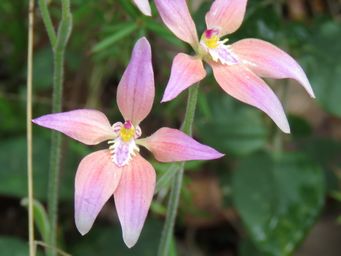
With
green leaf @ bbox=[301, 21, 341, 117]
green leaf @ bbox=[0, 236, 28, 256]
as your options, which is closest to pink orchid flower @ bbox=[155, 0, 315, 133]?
green leaf @ bbox=[301, 21, 341, 117]

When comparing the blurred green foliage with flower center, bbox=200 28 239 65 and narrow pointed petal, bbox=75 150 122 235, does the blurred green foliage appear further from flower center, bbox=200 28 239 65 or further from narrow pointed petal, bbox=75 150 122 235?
Answer: narrow pointed petal, bbox=75 150 122 235

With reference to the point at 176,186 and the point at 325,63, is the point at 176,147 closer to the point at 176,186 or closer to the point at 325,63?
the point at 176,186

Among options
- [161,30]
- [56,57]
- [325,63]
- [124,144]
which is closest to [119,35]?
[161,30]

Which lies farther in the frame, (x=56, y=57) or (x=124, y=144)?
(x=56, y=57)

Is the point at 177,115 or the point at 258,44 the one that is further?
the point at 177,115

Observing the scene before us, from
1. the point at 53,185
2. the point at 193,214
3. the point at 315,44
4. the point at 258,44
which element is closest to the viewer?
the point at 258,44

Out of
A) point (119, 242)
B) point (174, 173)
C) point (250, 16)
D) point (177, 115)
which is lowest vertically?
point (119, 242)

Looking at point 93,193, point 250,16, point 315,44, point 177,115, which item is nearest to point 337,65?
point 315,44

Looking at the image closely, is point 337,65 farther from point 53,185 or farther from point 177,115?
point 53,185

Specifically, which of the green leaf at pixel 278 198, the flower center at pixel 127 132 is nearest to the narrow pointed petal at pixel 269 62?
the flower center at pixel 127 132
